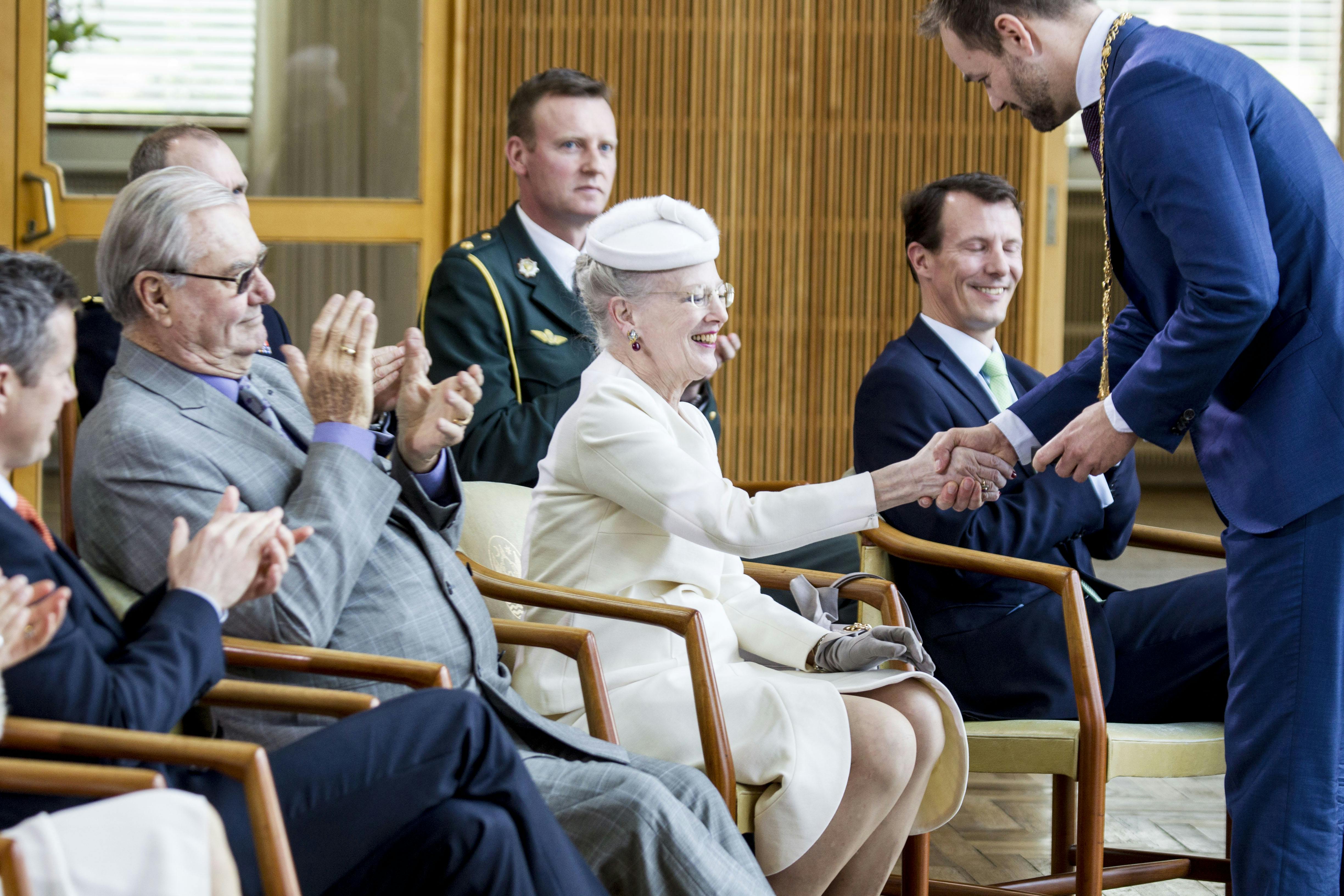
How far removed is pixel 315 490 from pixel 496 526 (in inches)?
35.3

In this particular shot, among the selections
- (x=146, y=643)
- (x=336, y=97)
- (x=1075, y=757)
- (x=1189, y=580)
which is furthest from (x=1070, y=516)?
(x=336, y=97)

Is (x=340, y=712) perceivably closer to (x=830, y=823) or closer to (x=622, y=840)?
(x=622, y=840)

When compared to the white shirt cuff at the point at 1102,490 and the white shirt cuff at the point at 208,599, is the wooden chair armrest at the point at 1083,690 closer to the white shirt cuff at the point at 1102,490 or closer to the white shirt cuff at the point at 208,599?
the white shirt cuff at the point at 1102,490

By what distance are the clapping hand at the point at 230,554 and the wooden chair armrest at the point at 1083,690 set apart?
1.30 m

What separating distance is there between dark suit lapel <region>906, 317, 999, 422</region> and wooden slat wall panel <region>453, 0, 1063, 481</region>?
78.9 inches

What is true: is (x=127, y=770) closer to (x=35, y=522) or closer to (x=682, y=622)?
(x=35, y=522)

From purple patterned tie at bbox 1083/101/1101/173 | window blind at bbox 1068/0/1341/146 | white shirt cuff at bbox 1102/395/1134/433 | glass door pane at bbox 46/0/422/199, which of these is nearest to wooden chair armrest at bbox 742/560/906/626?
white shirt cuff at bbox 1102/395/1134/433

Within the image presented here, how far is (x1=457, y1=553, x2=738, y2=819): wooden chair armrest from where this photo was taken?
212 cm

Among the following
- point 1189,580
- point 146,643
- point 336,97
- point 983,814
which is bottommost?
point 983,814

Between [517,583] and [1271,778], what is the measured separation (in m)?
1.21

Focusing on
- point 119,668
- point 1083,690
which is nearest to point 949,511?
point 1083,690

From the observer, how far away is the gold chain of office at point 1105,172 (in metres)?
2.25

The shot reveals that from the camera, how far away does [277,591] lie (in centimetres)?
186

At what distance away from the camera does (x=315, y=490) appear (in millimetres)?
1955
